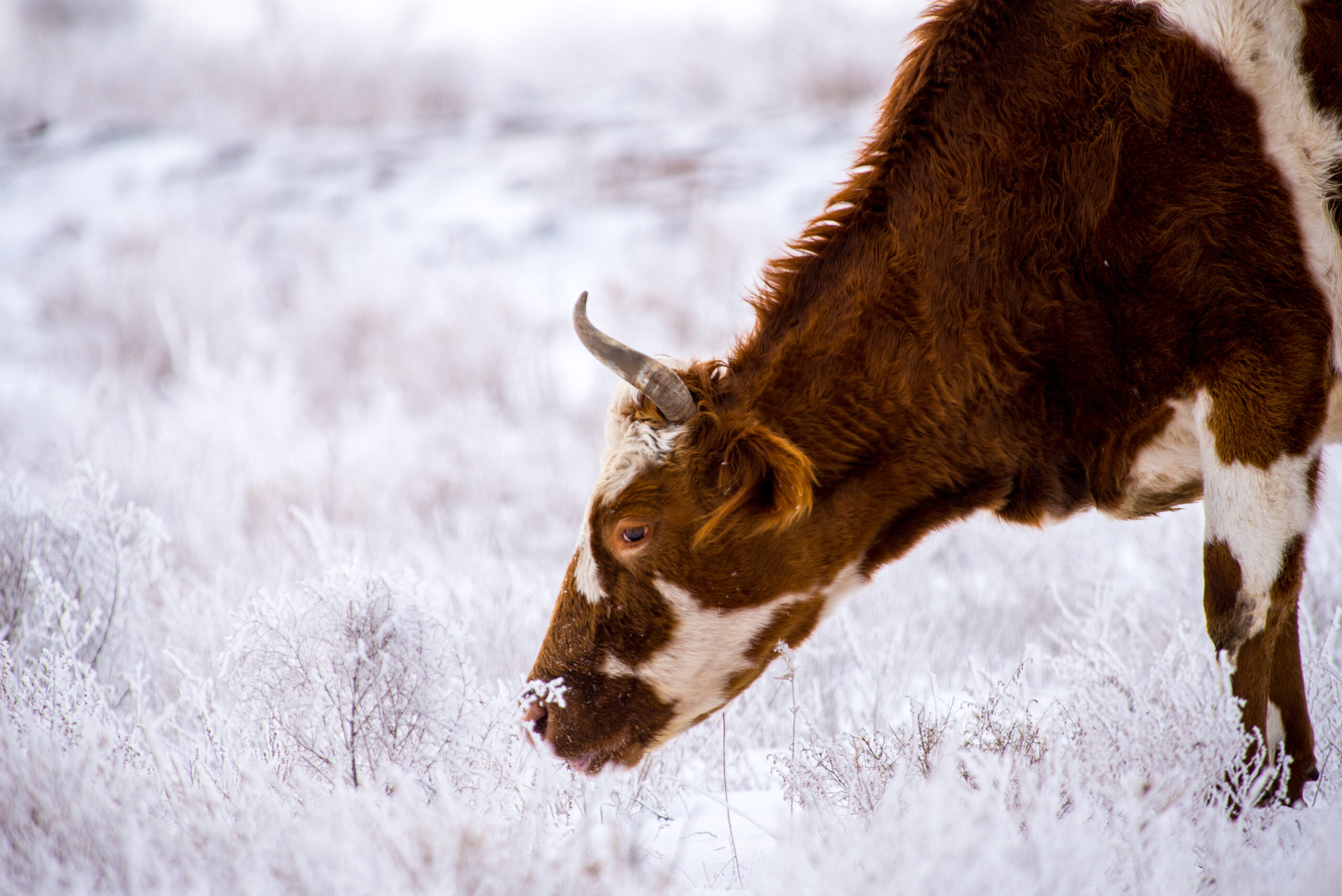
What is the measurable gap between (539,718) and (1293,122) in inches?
89.9

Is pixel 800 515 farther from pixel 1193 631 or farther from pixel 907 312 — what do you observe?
pixel 1193 631

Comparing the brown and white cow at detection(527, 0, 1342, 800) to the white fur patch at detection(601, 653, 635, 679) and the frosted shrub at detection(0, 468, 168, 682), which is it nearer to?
the white fur patch at detection(601, 653, 635, 679)

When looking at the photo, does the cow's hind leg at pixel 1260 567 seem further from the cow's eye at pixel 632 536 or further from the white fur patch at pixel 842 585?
the cow's eye at pixel 632 536

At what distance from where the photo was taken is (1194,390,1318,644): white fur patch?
7.09 feet

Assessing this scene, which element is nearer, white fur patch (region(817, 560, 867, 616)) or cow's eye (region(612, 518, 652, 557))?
cow's eye (region(612, 518, 652, 557))

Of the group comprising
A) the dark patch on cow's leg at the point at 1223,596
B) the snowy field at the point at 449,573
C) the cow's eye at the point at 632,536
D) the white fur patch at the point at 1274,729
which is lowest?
the snowy field at the point at 449,573

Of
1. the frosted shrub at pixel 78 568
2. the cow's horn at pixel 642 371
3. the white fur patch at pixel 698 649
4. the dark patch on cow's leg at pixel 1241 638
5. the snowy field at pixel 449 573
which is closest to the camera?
the snowy field at pixel 449 573

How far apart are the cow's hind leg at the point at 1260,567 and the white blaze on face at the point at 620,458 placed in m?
1.27

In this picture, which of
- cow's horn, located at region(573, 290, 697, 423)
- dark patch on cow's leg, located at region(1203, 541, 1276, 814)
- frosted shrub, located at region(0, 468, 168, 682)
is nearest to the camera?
cow's horn, located at region(573, 290, 697, 423)

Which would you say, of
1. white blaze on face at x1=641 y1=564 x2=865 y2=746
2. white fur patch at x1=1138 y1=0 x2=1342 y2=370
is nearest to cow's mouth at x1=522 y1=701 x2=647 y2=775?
white blaze on face at x1=641 y1=564 x2=865 y2=746

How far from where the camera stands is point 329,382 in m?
7.74

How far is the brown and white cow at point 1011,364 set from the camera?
84.9 inches

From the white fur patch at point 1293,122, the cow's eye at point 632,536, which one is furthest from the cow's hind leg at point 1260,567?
the cow's eye at point 632,536

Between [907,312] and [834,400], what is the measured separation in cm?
29
